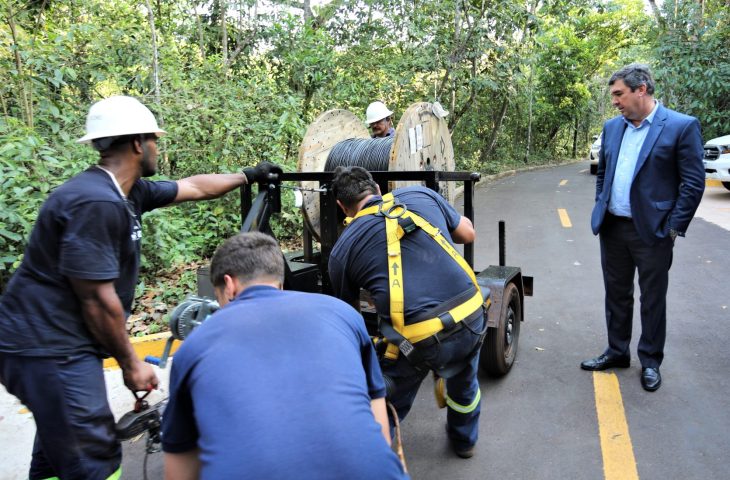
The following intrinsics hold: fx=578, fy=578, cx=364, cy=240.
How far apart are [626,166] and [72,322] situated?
3848 mm

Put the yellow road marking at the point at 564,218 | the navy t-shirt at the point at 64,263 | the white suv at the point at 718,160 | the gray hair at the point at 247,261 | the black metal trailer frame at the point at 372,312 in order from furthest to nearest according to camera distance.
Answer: the white suv at the point at 718,160 < the yellow road marking at the point at 564,218 < the black metal trailer frame at the point at 372,312 < the navy t-shirt at the point at 64,263 < the gray hair at the point at 247,261

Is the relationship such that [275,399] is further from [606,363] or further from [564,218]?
[564,218]

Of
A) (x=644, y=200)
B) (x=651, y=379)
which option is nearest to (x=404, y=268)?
(x=644, y=200)

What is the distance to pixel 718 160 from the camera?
1289cm

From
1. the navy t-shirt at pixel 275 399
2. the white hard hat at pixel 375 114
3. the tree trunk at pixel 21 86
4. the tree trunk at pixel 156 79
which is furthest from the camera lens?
the tree trunk at pixel 156 79

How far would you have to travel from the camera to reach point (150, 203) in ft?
9.83

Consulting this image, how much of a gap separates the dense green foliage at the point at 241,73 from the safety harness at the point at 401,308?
362 cm

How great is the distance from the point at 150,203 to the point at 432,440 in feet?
7.61

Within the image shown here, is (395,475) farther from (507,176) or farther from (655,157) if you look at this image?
(507,176)

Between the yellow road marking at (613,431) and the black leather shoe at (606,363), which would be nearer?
the yellow road marking at (613,431)

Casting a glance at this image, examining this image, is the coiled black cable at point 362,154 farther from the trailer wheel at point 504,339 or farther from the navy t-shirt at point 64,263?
the navy t-shirt at point 64,263

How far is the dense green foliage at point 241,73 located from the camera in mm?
6199

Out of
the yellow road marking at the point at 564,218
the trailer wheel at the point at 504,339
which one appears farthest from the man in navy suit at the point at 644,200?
the yellow road marking at the point at 564,218

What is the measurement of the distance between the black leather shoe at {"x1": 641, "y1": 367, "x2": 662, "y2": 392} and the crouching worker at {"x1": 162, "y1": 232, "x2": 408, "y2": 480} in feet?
10.5
